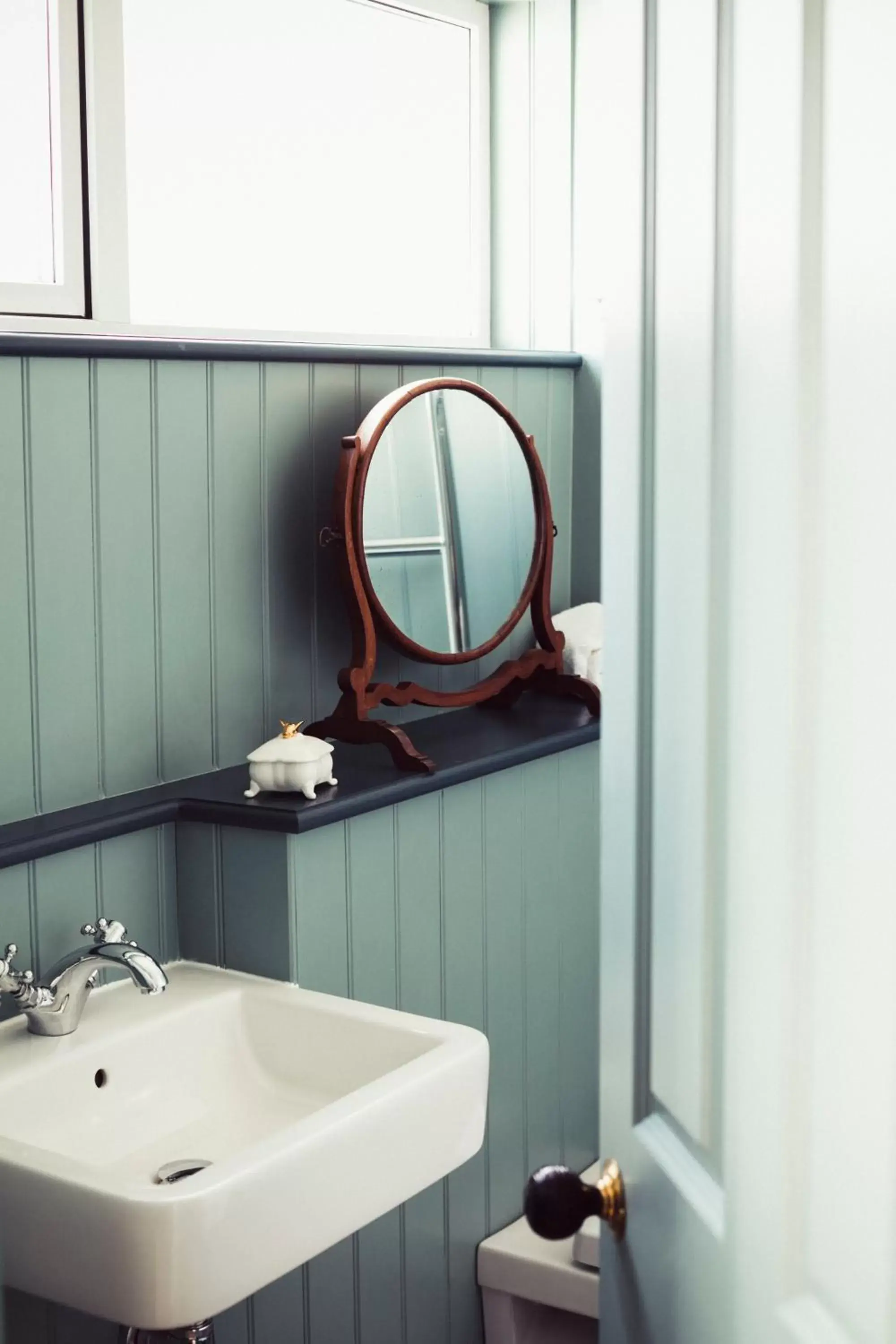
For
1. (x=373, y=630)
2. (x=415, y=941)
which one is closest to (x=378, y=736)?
(x=373, y=630)

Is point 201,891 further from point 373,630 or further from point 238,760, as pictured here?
point 373,630

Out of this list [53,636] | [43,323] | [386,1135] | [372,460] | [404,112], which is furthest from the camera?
[404,112]

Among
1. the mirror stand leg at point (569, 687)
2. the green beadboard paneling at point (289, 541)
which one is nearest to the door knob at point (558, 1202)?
the green beadboard paneling at point (289, 541)

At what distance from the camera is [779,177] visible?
25.6 inches

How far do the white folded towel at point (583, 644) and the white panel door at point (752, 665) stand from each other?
175cm

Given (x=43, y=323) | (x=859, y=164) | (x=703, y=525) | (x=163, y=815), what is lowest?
(x=163, y=815)

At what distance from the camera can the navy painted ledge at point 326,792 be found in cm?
187

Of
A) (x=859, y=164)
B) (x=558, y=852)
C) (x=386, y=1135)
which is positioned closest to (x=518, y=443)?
(x=558, y=852)

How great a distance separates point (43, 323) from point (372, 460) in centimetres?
51

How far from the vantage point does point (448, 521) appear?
2.44 meters

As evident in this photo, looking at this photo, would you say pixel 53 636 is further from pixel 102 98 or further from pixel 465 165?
pixel 465 165

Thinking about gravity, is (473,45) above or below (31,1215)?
above

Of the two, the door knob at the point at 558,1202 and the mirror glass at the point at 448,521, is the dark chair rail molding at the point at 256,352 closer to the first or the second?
the mirror glass at the point at 448,521

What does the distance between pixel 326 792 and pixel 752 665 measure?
4.48 feet
